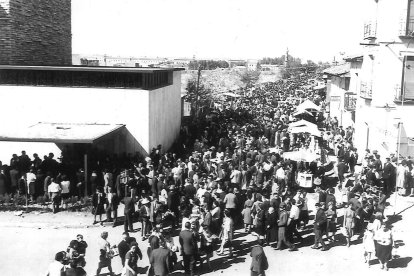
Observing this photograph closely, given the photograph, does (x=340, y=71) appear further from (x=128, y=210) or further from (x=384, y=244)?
(x=128, y=210)

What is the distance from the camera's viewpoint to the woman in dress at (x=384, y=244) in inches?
476

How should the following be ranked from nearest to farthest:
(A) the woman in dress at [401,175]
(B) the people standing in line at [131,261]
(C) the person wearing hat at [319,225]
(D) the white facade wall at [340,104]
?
(B) the people standing in line at [131,261] < (C) the person wearing hat at [319,225] < (A) the woman in dress at [401,175] < (D) the white facade wall at [340,104]

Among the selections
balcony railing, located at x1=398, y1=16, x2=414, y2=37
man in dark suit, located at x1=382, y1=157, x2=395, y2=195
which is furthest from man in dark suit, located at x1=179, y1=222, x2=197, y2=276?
balcony railing, located at x1=398, y1=16, x2=414, y2=37

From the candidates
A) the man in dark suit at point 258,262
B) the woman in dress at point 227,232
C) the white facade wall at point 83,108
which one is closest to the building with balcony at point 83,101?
the white facade wall at point 83,108

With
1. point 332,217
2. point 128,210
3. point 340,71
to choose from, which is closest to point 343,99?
point 340,71

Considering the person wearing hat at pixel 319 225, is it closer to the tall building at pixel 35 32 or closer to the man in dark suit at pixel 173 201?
the man in dark suit at pixel 173 201

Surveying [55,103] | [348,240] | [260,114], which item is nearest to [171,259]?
[348,240]

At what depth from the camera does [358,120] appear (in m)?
28.0

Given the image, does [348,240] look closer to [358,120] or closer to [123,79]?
[123,79]

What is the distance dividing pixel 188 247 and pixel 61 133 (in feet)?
32.6

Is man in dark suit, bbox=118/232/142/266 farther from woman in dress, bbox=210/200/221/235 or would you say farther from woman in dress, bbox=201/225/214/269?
woman in dress, bbox=210/200/221/235

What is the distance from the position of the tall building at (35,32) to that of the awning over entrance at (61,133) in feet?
32.6

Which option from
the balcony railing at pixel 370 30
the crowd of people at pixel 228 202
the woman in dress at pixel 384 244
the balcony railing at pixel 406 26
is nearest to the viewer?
the crowd of people at pixel 228 202

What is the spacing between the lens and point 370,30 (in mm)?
24328
